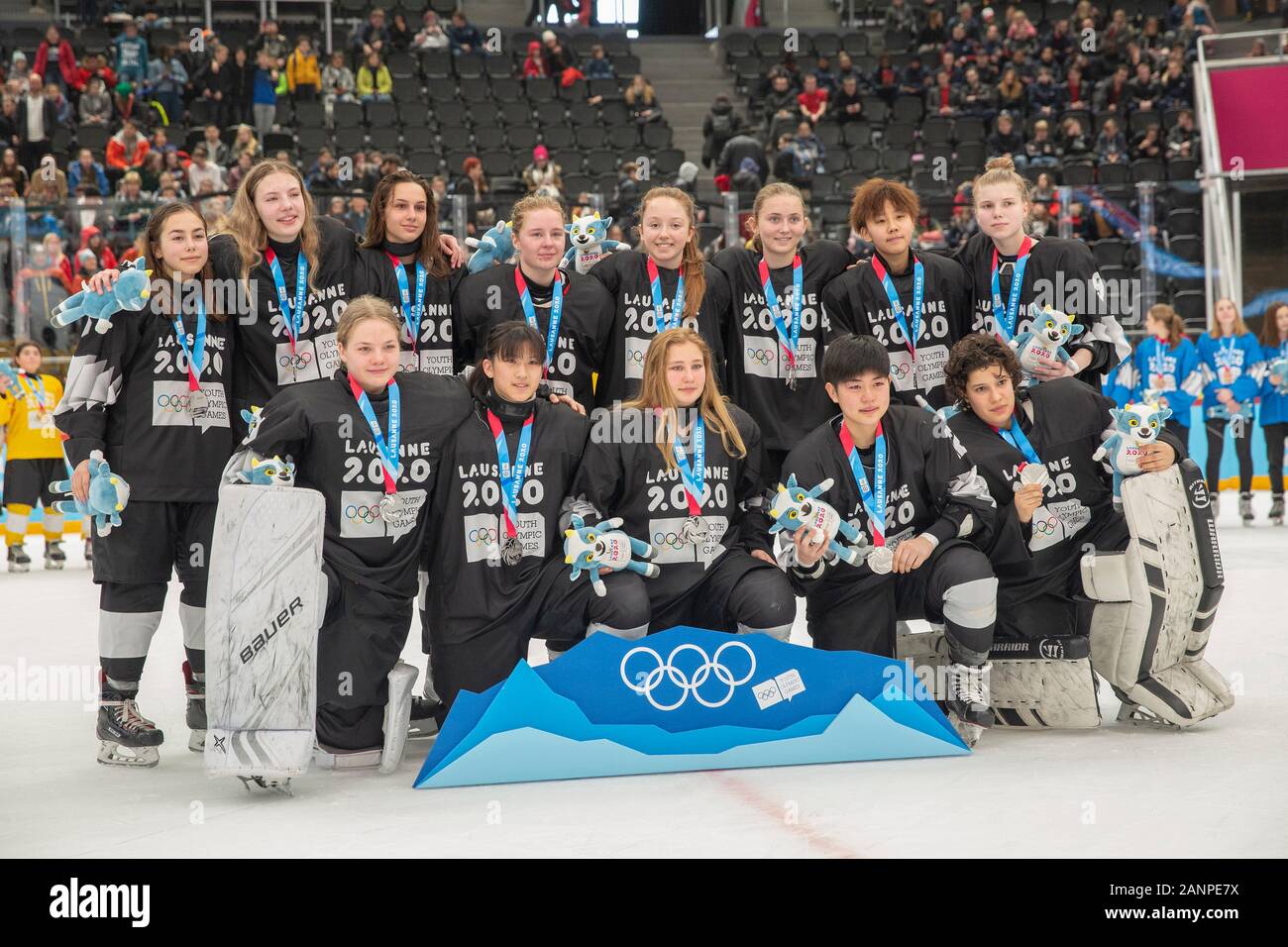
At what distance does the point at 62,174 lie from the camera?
12344 millimetres

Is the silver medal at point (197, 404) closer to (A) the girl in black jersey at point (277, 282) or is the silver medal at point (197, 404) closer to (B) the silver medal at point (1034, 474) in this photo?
(A) the girl in black jersey at point (277, 282)

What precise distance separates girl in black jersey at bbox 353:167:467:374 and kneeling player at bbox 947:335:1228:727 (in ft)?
5.59

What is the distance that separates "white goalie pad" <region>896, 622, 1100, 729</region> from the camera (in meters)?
4.20

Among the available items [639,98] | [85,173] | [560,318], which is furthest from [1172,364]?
[85,173]

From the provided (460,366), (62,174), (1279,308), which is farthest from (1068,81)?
(460,366)

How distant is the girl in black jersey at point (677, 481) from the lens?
4.16 meters

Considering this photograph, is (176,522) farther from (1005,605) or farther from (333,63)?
(333,63)

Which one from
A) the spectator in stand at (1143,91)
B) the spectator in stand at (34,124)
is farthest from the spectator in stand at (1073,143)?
the spectator in stand at (34,124)

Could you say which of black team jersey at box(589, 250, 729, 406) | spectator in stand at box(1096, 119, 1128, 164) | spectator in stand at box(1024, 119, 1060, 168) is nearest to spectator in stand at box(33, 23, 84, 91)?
spectator in stand at box(1024, 119, 1060, 168)

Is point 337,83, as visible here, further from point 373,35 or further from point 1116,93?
point 1116,93

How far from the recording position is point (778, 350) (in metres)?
4.87

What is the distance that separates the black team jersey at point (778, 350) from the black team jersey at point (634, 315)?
7 centimetres

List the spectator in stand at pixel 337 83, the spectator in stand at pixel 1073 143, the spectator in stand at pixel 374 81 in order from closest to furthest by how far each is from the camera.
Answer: the spectator in stand at pixel 1073 143 → the spectator in stand at pixel 337 83 → the spectator in stand at pixel 374 81

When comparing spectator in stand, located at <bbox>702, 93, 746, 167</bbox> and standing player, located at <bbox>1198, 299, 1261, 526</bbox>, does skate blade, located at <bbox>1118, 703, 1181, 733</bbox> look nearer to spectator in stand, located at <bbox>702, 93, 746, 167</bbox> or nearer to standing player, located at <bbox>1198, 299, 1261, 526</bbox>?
standing player, located at <bbox>1198, 299, 1261, 526</bbox>
